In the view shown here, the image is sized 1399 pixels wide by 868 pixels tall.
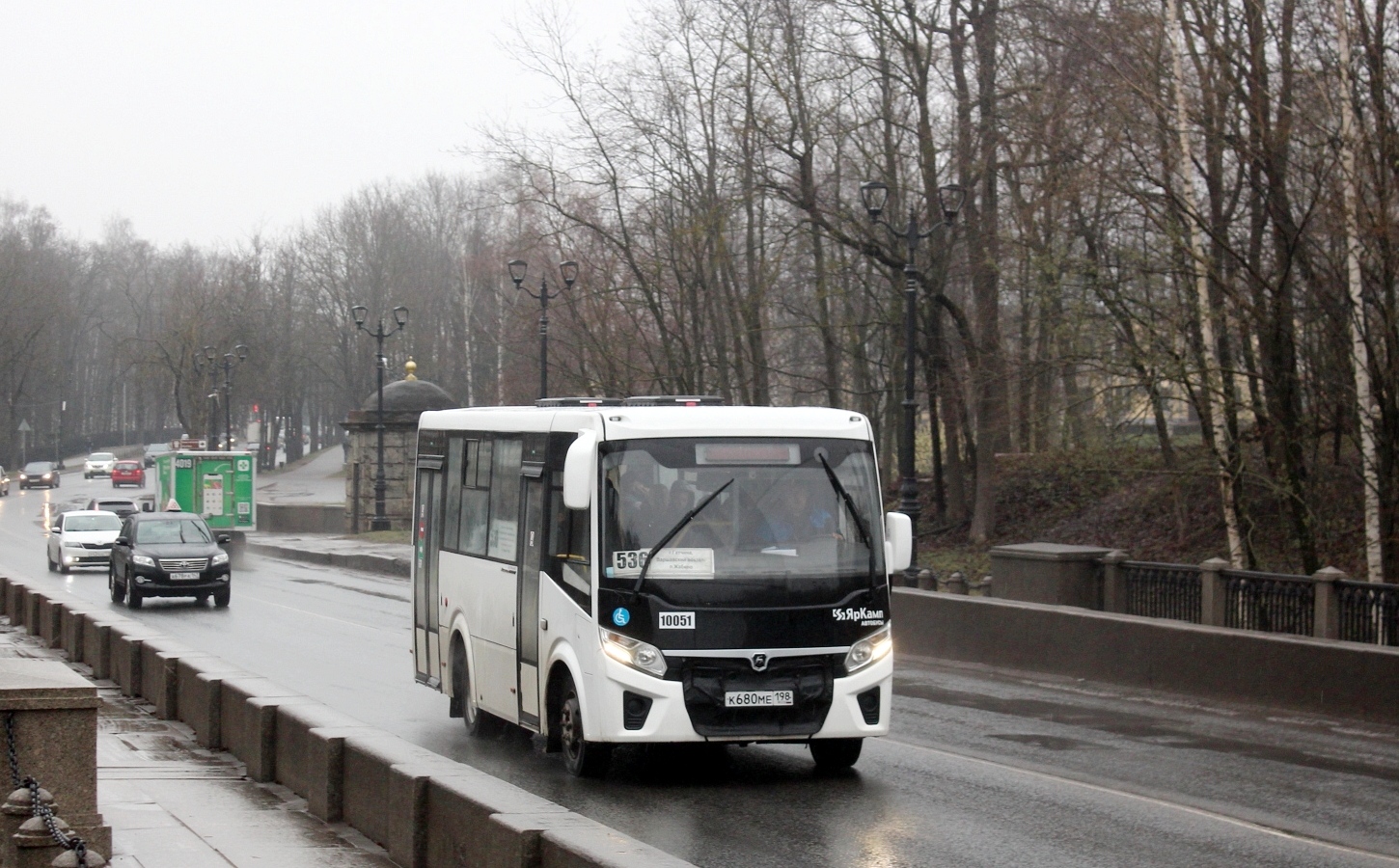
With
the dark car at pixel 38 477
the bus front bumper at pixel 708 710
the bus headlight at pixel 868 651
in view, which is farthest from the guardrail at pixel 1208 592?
the dark car at pixel 38 477

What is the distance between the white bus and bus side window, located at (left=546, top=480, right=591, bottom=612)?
15 mm

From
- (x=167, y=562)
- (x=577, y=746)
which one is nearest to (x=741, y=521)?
(x=577, y=746)

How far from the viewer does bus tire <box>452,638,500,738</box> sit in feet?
43.3

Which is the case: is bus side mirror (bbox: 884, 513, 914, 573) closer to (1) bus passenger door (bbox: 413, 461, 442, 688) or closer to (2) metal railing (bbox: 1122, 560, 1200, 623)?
(1) bus passenger door (bbox: 413, 461, 442, 688)

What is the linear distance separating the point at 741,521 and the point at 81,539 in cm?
3256

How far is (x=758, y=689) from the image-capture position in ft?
34.7

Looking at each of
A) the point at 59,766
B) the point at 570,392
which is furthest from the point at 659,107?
the point at 59,766

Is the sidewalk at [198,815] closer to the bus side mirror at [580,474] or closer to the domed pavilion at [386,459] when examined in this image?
the bus side mirror at [580,474]

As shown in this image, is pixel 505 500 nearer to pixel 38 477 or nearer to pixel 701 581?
pixel 701 581

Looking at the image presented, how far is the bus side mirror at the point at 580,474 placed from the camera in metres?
10.5

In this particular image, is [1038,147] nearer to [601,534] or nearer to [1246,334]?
[1246,334]

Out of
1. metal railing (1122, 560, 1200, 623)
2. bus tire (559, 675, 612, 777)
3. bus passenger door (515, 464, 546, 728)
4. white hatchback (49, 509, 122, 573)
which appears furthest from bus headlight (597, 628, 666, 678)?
white hatchback (49, 509, 122, 573)

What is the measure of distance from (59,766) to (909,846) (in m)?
4.45

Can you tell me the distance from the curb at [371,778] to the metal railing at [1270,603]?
9.70 m
